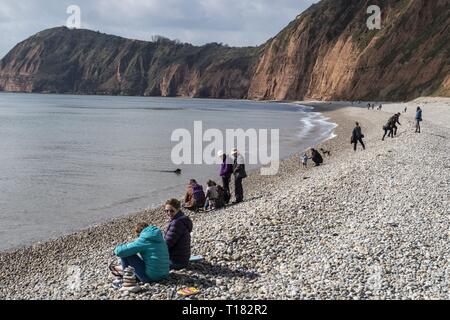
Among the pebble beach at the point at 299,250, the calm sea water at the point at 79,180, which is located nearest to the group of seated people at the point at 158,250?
the pebble beach at the point at 299,250

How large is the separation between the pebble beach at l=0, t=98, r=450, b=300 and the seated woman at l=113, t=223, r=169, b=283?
0.72 ft

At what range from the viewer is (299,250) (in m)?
Answer: 9.33

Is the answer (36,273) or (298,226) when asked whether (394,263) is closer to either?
(298,226)

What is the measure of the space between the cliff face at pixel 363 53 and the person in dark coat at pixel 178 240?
66288 mm

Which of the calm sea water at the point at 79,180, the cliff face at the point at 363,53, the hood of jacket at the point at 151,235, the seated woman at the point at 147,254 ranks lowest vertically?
the calm sea water at the point at 79,180

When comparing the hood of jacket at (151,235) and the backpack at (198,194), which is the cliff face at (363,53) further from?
the hood of jacket at (151,235)

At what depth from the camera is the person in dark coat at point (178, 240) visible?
8.48 meters

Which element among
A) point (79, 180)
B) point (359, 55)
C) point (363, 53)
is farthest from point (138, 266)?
point (359, 55)

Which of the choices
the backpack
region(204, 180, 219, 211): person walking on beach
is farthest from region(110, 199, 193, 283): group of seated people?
the backpack

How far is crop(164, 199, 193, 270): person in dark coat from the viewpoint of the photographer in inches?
334

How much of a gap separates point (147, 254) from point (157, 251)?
16 cm

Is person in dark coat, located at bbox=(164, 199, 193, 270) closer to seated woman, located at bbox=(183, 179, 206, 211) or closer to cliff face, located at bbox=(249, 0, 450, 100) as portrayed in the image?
seated woman, located at bbox=(183, 179, 206, 211)

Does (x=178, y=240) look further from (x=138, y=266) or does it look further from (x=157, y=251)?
(x=138, y=266)
